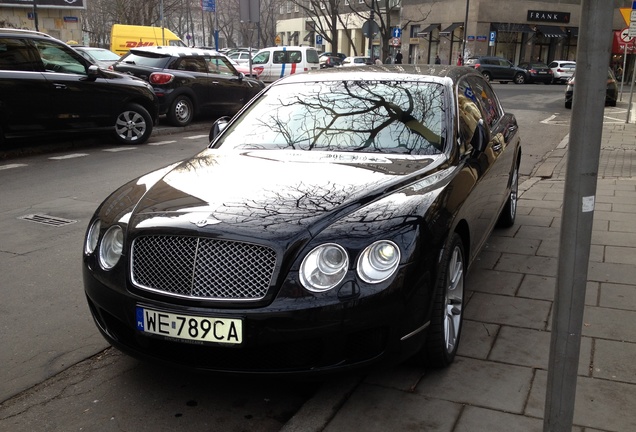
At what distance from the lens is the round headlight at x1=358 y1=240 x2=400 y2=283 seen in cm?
285

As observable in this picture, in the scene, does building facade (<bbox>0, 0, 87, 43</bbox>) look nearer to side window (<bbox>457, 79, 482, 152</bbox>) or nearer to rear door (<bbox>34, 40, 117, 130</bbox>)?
rear door (<bbox>34, 40, 117, 130</bbox>)

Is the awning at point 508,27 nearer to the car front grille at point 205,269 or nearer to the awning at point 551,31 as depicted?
the awning at point 551,31

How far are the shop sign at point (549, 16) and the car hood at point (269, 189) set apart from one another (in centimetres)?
5387

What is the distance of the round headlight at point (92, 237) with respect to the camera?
3375 mm

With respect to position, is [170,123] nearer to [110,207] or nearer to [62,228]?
[62,228]

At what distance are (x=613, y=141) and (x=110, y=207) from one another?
40.7 ft

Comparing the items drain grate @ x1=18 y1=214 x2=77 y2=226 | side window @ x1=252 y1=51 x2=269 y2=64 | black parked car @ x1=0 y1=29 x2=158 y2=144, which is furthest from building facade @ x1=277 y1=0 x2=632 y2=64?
drain grate @ x1=18 y1=214 x2=77 y2=226

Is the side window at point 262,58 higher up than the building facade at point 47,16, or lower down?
lower down

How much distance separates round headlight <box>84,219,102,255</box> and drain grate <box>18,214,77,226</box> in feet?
10.8

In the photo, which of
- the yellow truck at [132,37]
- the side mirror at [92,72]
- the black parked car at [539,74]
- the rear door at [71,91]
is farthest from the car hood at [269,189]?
the black parked car at [539,74]

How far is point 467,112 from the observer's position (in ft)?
15.0

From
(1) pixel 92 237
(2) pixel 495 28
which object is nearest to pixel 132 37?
(1) pixel 92 237

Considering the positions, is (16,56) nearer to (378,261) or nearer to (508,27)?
(378,261)

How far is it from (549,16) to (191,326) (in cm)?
5627
